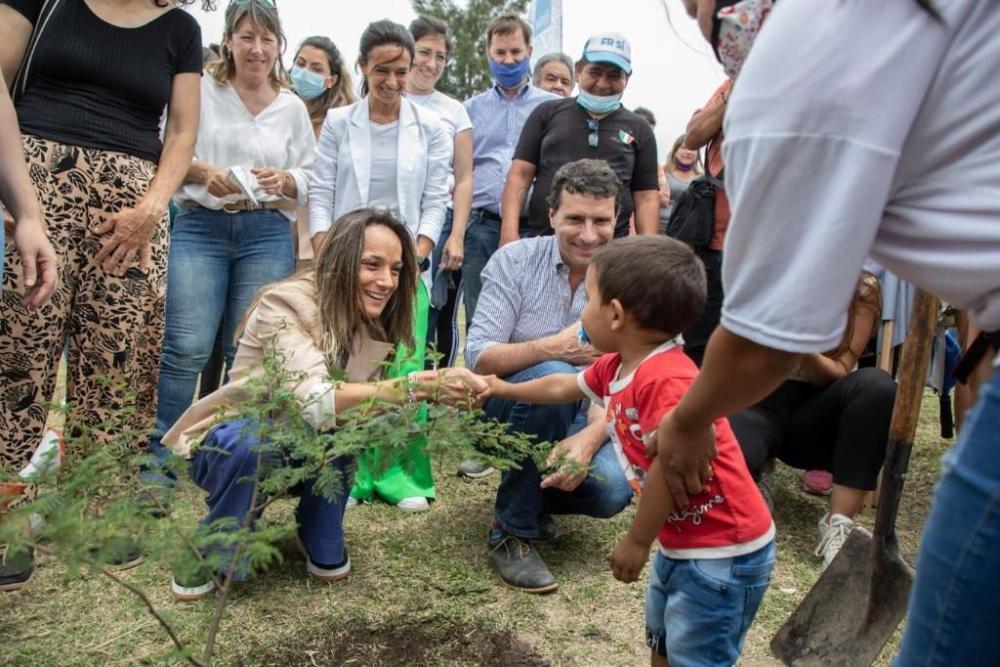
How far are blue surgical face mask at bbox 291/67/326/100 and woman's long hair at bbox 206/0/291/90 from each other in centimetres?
77

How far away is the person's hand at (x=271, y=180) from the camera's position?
12.1 feet

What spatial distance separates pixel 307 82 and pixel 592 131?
1707 millimetres

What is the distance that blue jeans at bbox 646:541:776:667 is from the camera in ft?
6.27

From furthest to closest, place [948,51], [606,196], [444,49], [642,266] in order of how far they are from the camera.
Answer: [444,49] < [606,196] < [642,266] < [948,51]

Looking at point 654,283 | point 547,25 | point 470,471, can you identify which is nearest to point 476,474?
point 470,471

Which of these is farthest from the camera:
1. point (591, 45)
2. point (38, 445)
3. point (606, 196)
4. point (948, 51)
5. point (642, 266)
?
point (591, 45)

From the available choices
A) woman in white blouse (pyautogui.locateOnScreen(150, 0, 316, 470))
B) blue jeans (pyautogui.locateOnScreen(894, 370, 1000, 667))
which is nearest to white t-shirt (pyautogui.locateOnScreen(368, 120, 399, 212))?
woman in white blouse (pyautogui.locateOnScreen(150, 0, 316, 470))

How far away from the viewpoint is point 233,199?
362 centimetres

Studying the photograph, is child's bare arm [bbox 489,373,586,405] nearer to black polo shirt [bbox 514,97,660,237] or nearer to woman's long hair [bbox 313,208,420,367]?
woman's long hair [bbox 313,208,420,367]

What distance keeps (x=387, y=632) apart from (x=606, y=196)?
1.70 m

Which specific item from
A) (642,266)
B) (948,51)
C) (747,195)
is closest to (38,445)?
(642,266)

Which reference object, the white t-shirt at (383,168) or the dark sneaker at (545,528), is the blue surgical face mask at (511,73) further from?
the dark sneaker at (545,528)

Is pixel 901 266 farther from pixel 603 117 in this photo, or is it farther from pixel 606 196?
pixel 603 117

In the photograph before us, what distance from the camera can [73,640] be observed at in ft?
7.87
